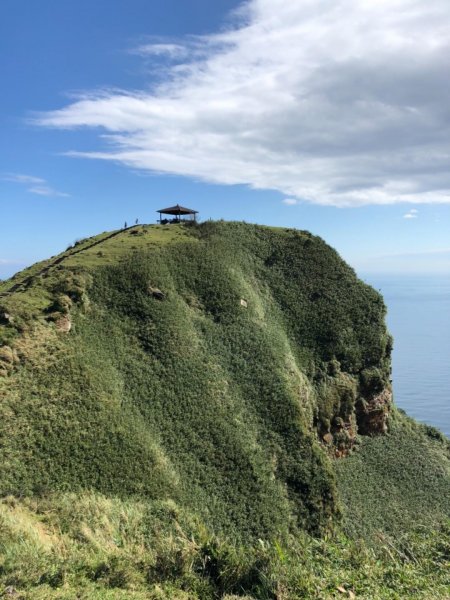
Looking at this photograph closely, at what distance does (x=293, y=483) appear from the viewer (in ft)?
118

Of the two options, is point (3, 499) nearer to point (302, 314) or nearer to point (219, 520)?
point (219, 520)

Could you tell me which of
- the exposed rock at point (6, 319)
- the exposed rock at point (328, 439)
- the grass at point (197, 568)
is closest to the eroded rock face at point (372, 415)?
the exposed rock at point (328, 439)

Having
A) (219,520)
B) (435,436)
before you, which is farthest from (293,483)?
(435,436)

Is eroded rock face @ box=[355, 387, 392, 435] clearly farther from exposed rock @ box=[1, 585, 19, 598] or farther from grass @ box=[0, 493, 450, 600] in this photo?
exposed rock @ box=[1, 585, 19, 598]

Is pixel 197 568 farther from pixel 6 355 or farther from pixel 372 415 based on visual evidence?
pixel 372 415

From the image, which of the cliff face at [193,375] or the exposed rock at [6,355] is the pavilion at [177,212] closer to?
the cliff face at [193,375]

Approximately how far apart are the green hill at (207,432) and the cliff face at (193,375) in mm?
158

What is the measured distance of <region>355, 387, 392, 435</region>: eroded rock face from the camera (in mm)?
52500

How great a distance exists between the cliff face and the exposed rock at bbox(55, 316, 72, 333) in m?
0.10

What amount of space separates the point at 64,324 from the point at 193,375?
11.7 m

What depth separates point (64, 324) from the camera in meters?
35.4

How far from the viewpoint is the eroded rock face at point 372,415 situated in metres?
52.5

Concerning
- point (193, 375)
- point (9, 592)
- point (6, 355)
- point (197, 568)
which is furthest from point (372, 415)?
point (9, 592)

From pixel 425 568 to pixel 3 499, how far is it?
712 inches
